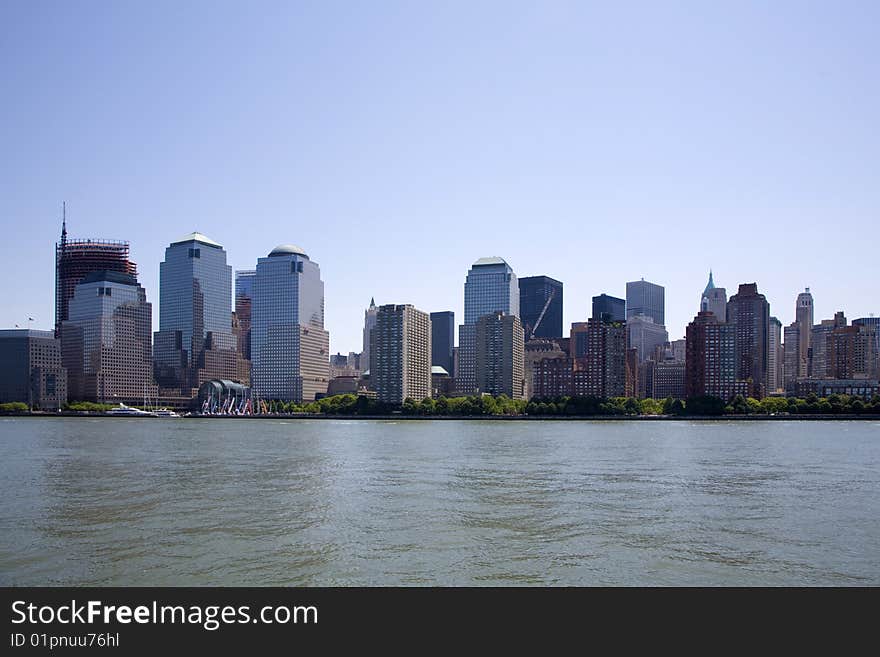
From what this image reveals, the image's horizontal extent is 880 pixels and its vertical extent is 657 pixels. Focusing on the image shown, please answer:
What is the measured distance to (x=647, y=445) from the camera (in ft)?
317

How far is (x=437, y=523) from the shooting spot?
35031mm

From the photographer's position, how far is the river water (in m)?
26.2

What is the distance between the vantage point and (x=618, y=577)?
25.5m

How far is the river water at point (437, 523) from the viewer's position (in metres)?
26.2

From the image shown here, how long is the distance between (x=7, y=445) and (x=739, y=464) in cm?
7985
